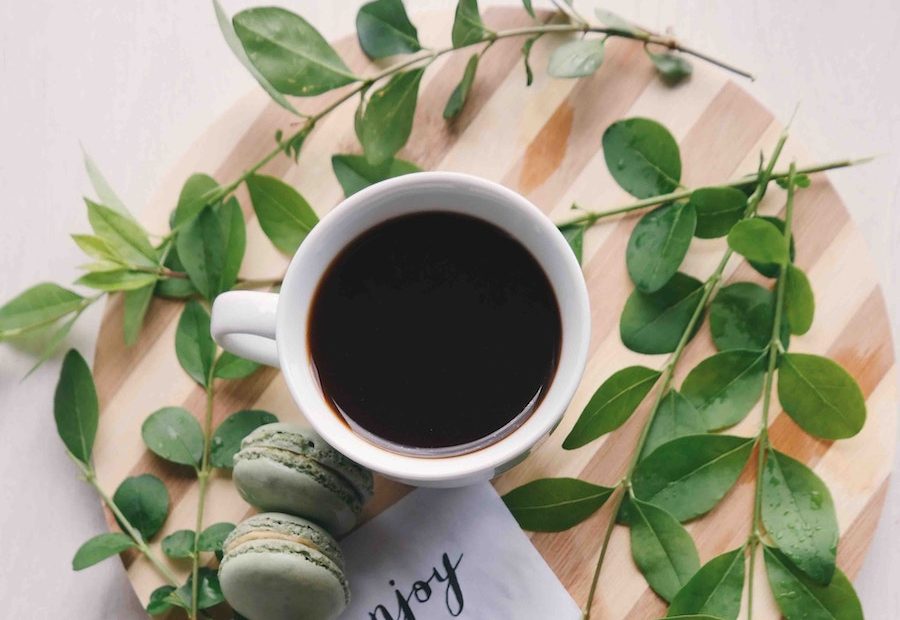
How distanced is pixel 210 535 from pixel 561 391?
34cm

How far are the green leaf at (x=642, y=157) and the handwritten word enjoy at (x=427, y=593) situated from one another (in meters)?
0.36

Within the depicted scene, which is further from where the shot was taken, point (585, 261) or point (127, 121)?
point (127, 121)

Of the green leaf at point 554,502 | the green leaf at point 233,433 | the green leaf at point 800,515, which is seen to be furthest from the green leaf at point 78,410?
the green leaf at point 800,515

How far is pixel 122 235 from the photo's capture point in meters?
0.80

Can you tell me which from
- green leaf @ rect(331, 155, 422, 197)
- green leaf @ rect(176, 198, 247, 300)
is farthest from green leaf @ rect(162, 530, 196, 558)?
green leaf @ rect(331, 155, 422, 197)

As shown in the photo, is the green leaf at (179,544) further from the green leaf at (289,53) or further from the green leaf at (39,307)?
the green leaf at (289,53)

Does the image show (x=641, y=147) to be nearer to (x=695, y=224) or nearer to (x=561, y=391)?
(x=695, y=224)

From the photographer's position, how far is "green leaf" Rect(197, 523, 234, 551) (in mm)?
782

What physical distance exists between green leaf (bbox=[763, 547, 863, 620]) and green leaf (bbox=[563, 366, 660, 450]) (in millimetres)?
163

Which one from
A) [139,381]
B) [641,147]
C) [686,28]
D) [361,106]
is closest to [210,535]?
[139,381]

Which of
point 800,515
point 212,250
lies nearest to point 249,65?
point 212,250

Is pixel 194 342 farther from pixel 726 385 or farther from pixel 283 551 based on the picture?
pixel 726 385

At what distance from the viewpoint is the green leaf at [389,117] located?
784 millimetres

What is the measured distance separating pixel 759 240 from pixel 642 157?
12 cm
